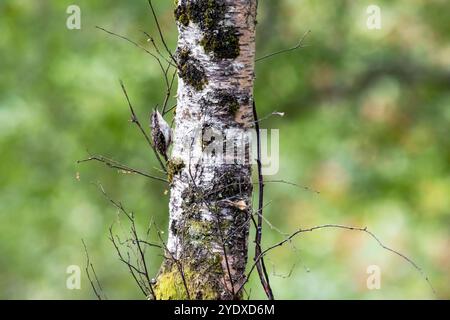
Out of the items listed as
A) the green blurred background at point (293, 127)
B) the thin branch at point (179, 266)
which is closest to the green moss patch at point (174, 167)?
the thin branch at point (179, 266)

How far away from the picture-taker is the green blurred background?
7316mm

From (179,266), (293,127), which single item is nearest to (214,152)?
(179,266)

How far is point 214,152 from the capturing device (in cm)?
264

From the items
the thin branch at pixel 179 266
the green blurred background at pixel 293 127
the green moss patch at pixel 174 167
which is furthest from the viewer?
the green blurred background at pixel 293 127

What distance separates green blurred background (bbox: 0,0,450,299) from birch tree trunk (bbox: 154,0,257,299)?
444cm

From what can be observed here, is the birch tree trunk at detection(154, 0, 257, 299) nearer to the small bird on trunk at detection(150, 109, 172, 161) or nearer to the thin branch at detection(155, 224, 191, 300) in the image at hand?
the thin branch at detection(155, 224, 191, 300)

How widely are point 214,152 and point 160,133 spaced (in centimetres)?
27

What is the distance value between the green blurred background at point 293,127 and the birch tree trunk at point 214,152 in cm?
444

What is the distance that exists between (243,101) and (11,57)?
18.5 ft

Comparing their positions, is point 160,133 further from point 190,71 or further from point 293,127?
point 293,127

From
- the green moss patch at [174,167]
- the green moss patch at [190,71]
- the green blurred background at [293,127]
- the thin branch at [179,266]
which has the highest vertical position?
the green blurred background at [293,127]

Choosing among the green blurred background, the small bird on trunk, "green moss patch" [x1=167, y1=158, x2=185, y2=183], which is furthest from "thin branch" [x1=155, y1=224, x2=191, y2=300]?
the green blurred background

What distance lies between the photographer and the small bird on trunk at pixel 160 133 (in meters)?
2.79

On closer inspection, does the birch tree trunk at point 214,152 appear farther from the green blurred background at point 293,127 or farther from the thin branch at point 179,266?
the green blurred background at point 293,127
